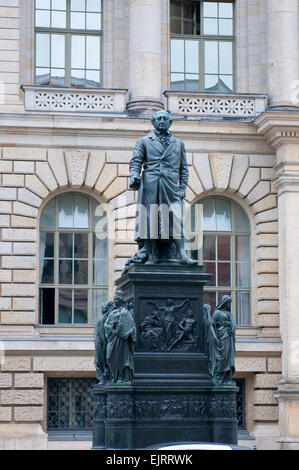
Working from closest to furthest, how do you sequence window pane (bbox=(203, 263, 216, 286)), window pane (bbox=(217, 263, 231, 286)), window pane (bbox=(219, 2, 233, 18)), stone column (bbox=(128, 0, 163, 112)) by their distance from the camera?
1. stone column (bbox=(128, 0, 163, 112))
2. window pane (bbox=(203, 263, 216, 286))
3. window pane (bbox=(217, 263, 231, 286))
4. window pane (bbox=(219, 2, 233, 18))

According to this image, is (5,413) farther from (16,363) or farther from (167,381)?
(167,381)

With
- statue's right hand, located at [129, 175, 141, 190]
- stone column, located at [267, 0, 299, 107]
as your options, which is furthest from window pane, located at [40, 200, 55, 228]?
statue's right hand, located at [129, 175, 141, 190]

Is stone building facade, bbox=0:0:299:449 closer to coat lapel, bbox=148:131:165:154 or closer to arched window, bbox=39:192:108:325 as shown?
arched window, bbox=39:192:108:325

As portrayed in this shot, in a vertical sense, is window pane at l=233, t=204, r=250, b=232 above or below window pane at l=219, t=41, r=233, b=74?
below

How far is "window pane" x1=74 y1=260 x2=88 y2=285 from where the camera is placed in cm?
3581

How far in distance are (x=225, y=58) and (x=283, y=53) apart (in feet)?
7.10

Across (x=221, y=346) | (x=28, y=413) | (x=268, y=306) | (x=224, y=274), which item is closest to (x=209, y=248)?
(x=224, y=274)

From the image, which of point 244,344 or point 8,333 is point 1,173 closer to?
point 8,333

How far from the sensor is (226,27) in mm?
38469

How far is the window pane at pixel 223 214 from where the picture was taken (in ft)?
121

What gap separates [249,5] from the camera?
1503 inches

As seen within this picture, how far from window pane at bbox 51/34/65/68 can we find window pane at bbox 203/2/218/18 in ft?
14.3
